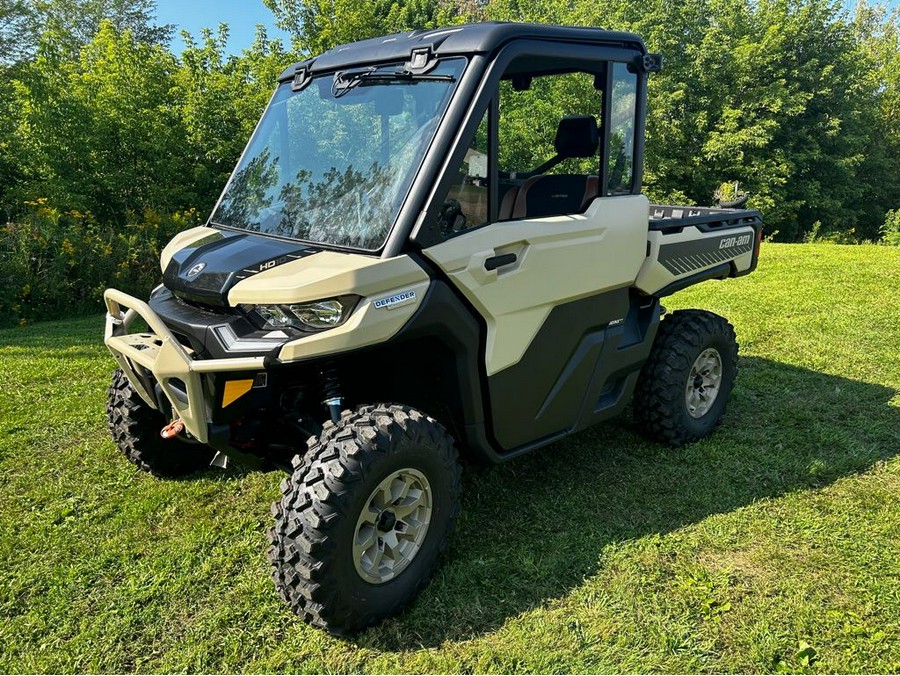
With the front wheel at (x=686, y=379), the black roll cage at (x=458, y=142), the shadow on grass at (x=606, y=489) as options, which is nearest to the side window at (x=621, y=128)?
the black roll cage at (x=458, y=142)

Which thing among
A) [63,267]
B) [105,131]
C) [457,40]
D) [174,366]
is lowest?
[63,267]

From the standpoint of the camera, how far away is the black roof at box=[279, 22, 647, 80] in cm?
275

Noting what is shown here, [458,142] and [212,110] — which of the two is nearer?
[458,142]

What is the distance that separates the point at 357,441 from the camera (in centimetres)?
252

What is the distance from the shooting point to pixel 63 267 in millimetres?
8492

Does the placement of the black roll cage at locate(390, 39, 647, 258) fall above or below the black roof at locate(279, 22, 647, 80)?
below

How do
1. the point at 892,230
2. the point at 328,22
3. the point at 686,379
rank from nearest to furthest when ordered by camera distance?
1. the point at 686,379
2. the point at 328,22
3. the point at 892,230

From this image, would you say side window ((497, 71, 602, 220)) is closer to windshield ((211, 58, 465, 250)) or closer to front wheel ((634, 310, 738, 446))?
windshield ((211, 58, 465, 250))

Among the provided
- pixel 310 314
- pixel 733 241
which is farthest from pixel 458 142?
pixel 733 241

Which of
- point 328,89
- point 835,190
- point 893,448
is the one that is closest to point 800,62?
point 835,190

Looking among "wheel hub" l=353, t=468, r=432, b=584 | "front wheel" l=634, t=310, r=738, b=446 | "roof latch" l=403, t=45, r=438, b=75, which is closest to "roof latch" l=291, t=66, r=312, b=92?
"roof latch" l=403, t=45, r=438, b=75

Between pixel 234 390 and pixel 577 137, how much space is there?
214cm

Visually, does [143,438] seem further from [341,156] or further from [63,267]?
[63,267]

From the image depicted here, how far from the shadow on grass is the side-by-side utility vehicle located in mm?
239
